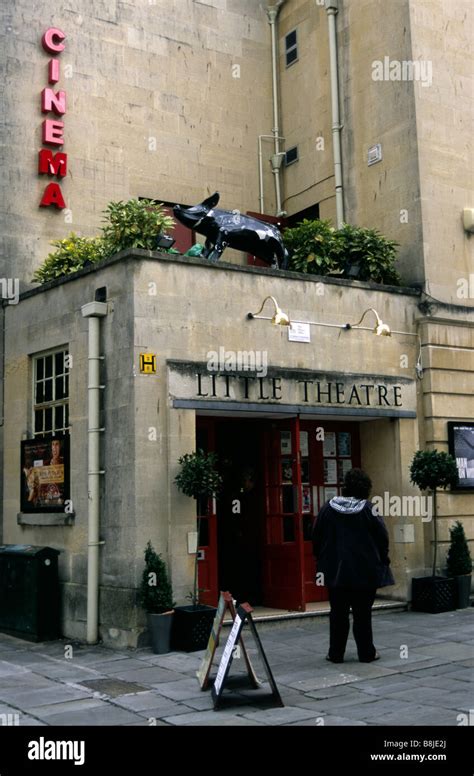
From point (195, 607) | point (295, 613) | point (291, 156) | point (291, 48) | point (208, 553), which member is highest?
point (291, 48)

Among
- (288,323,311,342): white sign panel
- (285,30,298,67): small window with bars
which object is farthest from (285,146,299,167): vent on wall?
(288,323,311,342): white sign panel

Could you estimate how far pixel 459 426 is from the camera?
1354 centimetres

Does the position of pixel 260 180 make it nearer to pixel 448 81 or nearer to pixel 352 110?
pixel 352 110

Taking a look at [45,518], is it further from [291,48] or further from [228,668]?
[291,48]

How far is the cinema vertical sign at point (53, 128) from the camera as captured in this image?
14031mm

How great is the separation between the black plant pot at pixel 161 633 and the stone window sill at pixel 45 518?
2.03 m

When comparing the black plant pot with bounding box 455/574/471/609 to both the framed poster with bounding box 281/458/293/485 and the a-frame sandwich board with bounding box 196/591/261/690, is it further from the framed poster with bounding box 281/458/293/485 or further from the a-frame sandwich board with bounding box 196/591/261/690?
the a-frame sandwich board with bounding box 196/591/261/690

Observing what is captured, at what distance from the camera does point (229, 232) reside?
12.5 m

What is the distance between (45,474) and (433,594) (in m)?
5.53

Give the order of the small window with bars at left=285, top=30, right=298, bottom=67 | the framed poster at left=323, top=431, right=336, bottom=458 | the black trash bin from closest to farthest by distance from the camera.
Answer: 1. the black trash bin
2. the framed poster at left=323, top=431, right=336, bottom=458
3. the small window with bars at left=285, top=30, right=298, bottom=67

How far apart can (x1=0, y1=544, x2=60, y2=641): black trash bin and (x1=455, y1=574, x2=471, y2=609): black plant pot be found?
18.0 ft

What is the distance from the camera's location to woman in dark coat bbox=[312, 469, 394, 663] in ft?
29.3

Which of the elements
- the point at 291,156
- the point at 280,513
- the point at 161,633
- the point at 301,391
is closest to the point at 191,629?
the point at 161,633

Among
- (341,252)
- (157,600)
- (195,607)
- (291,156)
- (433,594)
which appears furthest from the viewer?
(291,156)
